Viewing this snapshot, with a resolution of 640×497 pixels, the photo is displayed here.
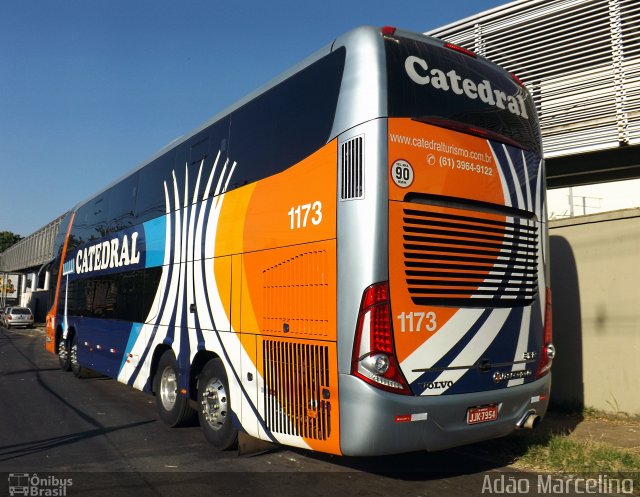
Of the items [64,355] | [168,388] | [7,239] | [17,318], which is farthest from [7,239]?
[168,388]

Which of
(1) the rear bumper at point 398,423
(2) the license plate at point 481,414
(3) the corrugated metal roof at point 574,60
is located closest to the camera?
(1) the rear bumper at point 398,423

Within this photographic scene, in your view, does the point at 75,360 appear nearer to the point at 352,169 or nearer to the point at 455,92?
the point at 352,169

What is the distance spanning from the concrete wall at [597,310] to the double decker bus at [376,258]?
8.85ft

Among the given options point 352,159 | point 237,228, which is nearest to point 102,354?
point 237,228

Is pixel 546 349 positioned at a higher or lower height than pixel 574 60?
lower

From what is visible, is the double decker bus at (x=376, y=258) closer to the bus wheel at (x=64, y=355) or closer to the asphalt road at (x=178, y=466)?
the asphalt road at (x=178, y=466)

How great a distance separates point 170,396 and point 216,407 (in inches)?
63.9

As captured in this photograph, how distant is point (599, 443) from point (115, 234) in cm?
839

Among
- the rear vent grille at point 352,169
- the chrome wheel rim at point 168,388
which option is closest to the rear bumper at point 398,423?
the rear vent grille at point 352,169

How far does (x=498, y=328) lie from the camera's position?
539 cm

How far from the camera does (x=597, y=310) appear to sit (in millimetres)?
8289

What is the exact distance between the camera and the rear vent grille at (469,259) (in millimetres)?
4867

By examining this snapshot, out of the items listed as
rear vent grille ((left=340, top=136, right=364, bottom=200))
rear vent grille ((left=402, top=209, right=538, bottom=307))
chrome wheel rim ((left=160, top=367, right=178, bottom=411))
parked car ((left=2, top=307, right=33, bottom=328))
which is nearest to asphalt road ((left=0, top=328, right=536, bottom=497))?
chrome wheel rim ((left=160, top=367, right=178, bottom=411))

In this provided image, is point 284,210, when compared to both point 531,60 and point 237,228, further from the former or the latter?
point 531,60
